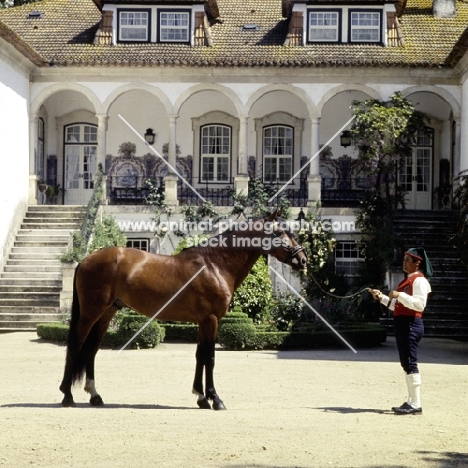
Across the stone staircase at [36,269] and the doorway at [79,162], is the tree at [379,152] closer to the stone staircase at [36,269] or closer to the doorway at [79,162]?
the stone staircase at [36,269]

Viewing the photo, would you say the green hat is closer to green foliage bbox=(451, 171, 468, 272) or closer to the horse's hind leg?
the horse's hind leg

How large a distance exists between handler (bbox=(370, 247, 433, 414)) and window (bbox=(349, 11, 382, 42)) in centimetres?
1860

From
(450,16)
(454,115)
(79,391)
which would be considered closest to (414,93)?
(454,115)

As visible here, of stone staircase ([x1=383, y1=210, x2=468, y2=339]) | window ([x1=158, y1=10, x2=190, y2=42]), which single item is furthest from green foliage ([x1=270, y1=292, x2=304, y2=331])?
window ([x1=158, y1=10, x2=190, y2=42])

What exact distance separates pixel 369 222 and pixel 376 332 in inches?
262

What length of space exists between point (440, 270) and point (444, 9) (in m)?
10.1

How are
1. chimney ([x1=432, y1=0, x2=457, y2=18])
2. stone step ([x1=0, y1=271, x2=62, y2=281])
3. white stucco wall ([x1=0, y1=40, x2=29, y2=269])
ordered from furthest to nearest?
chimney ([x1=432, y1=0, x2=457, y2=18]) → white stucco wall ([x1=0, y1=40, x2=29, y2=269]) → stone step ([x1=0, y1=271, x2=62, y2=281])

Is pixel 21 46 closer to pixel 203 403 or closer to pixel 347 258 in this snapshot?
pixel 347 258

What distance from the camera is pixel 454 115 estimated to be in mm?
27250

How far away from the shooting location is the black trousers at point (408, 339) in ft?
35.0

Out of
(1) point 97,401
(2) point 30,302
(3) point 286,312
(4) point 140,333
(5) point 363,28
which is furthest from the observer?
(5) point 363,28

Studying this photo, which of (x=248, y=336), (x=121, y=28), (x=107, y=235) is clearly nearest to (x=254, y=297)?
(x=248, y=336)

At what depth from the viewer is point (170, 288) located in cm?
1110

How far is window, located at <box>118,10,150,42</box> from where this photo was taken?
28.7 metres
